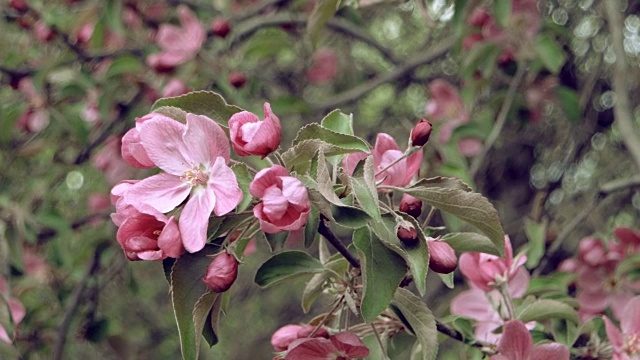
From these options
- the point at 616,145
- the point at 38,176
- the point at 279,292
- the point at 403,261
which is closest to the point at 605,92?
the point at 616,145

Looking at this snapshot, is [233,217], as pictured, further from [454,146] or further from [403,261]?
[454,146]

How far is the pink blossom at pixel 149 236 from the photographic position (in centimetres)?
95

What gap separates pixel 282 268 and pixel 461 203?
0.82 feet

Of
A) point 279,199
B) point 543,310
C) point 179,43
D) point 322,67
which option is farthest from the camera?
point 322,67

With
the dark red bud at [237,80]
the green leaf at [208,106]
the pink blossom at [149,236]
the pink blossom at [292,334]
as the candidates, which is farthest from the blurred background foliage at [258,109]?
the pink blossom at [149,236]

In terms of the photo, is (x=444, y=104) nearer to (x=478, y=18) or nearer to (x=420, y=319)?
(x=478, y=18)

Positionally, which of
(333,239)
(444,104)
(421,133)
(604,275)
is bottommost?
(444,104)

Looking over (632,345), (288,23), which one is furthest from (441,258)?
(288,23)

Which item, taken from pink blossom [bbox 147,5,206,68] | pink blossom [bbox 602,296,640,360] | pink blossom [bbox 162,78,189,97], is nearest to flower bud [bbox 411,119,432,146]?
pink blossom [bbox 602,296,640,360]

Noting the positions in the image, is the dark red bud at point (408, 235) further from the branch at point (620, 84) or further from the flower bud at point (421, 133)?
the branch at point (620, 84)

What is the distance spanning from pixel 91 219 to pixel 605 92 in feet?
5.76

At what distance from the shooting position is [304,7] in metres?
3.04

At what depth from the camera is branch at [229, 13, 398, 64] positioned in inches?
104

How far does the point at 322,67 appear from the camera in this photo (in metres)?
3.41
